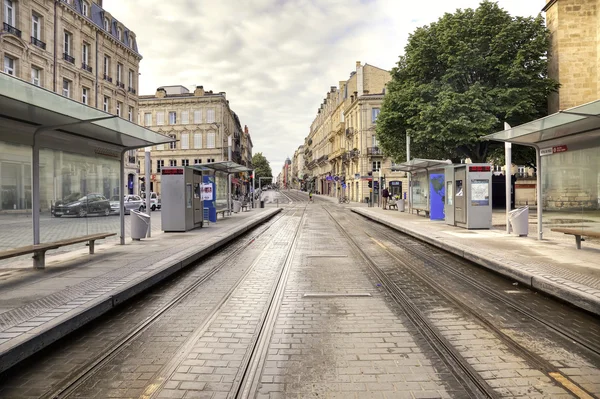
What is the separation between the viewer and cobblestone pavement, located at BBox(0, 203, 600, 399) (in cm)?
334

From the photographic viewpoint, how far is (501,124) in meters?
23.5

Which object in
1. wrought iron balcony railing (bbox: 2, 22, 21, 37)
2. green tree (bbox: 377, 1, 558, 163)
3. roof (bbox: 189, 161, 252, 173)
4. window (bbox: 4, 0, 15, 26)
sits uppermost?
window (bbox: 4, 0, 15, 26)

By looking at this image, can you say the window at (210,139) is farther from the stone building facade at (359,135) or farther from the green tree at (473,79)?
the green tree at (473,79)

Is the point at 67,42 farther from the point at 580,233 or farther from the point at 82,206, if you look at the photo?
the point at 580,233

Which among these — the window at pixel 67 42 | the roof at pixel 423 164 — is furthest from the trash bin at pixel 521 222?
the window at pixel 67 42

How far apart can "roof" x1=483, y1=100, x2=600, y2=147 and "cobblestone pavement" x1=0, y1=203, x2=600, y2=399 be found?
3580mm

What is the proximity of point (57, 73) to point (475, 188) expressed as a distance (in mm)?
29090

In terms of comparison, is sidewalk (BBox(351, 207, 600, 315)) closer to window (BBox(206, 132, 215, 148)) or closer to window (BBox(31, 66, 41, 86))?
window (BBox(31, 66, 41, 86))

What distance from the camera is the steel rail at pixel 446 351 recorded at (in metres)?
3.27

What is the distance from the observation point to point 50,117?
297 inches

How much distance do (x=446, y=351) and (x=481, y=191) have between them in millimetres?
12096

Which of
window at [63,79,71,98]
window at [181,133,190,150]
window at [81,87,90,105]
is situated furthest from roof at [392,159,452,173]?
window at [181,133,190,150]

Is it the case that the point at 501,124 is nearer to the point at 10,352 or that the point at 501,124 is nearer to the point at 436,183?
the point at 436,183

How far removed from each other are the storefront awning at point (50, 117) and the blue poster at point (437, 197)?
45.3ft
